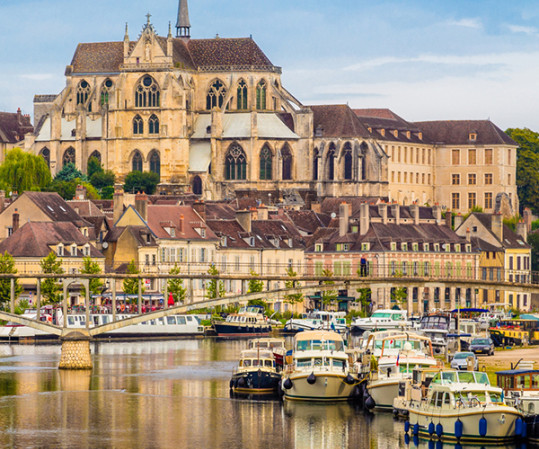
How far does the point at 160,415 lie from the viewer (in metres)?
79.3

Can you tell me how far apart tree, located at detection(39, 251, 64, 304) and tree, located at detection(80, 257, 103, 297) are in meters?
2.47

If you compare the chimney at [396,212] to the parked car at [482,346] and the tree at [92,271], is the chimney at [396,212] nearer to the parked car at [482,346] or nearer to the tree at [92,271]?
the tree at [92,271]

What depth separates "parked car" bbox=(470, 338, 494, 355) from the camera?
10262 centimetres

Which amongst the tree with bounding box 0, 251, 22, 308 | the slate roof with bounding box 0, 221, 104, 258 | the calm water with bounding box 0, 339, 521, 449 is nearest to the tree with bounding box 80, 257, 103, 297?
the slate roof with bounding box 0, 221, 104, 258

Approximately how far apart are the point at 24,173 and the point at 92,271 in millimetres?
57657

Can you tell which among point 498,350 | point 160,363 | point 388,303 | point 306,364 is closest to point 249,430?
point 306,364

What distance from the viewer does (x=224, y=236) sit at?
145 m

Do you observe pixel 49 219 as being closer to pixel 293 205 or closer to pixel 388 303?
pixel 388 303

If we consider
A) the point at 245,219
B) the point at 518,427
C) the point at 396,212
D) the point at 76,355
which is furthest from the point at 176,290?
the point at 518,427

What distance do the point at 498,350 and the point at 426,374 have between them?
36.3m

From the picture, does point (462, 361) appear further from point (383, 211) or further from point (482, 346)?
point (383, 211)

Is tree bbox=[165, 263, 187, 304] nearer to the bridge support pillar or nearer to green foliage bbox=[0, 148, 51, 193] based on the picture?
the bridge support pillar

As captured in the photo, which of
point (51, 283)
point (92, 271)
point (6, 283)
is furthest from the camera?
point (92, 271)

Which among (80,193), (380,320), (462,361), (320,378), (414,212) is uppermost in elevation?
(80,193)
